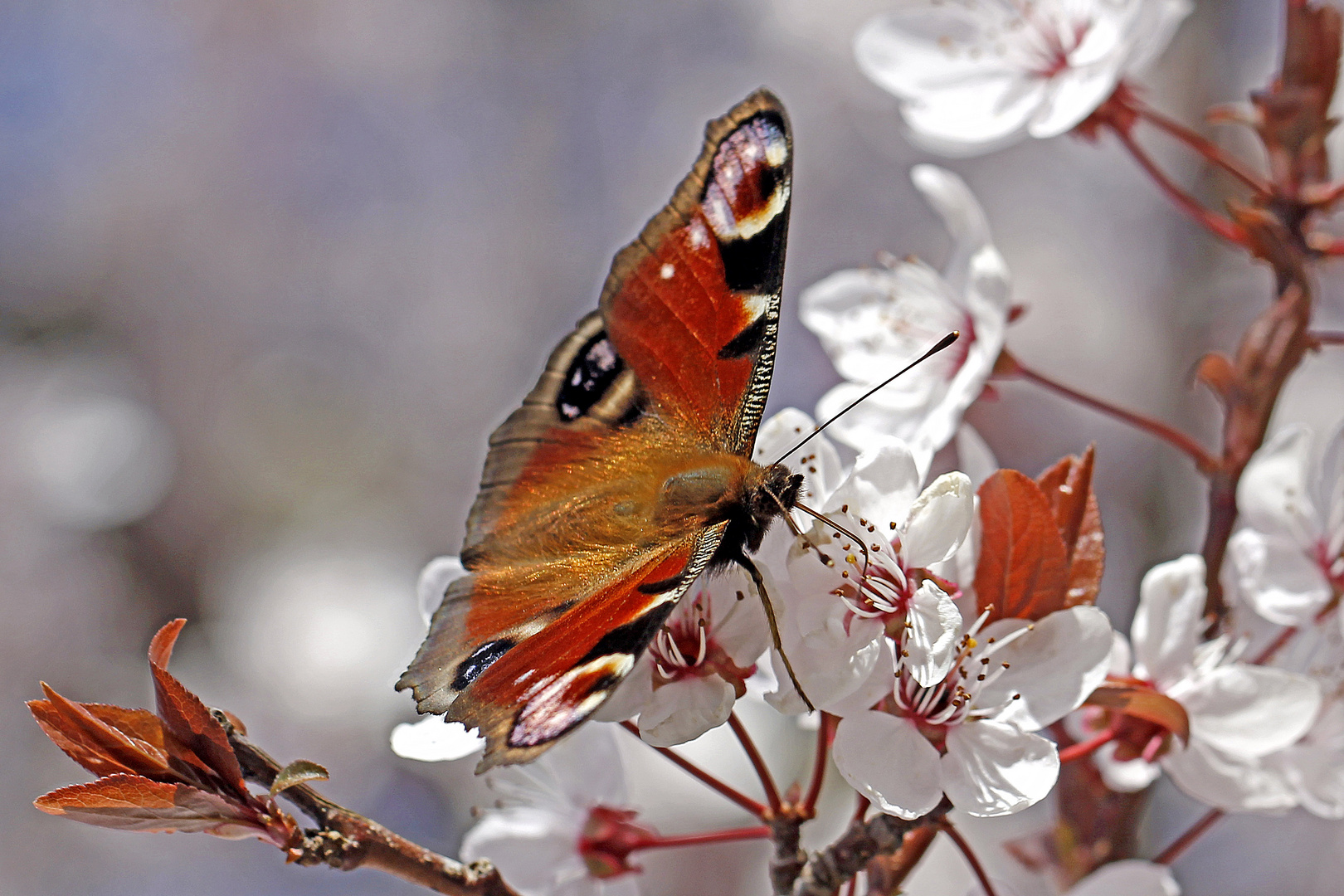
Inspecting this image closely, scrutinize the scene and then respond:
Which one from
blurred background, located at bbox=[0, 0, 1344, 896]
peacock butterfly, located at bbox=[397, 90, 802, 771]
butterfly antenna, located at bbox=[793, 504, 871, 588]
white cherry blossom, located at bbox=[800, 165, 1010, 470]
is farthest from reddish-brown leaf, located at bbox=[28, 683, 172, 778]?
blurred background, located at bbox=[0, 0, 1344, 896]

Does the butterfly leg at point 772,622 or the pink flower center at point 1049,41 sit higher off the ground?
the pink flower center at point 1049,41

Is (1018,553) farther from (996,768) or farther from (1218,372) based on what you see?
(1218,372)

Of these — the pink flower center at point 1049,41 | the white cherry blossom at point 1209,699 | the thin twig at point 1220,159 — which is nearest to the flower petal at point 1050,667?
the white cherry blossom at point 1209,699

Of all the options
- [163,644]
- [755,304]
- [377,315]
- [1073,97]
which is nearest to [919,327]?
[1073,97]

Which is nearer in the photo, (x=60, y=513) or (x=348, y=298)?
(x=60, y=513)

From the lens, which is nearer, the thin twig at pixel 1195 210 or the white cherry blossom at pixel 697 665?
the white cherry blossom at pixel 697 665

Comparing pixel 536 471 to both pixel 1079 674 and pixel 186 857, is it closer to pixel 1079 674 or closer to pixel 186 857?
pixel 1079 674

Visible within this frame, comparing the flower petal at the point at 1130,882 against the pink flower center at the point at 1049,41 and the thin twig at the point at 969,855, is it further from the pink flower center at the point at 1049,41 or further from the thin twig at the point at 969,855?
the pink flower center at the point at 1049,41

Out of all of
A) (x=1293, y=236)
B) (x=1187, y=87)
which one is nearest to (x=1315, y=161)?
(x=1293, y=236)
